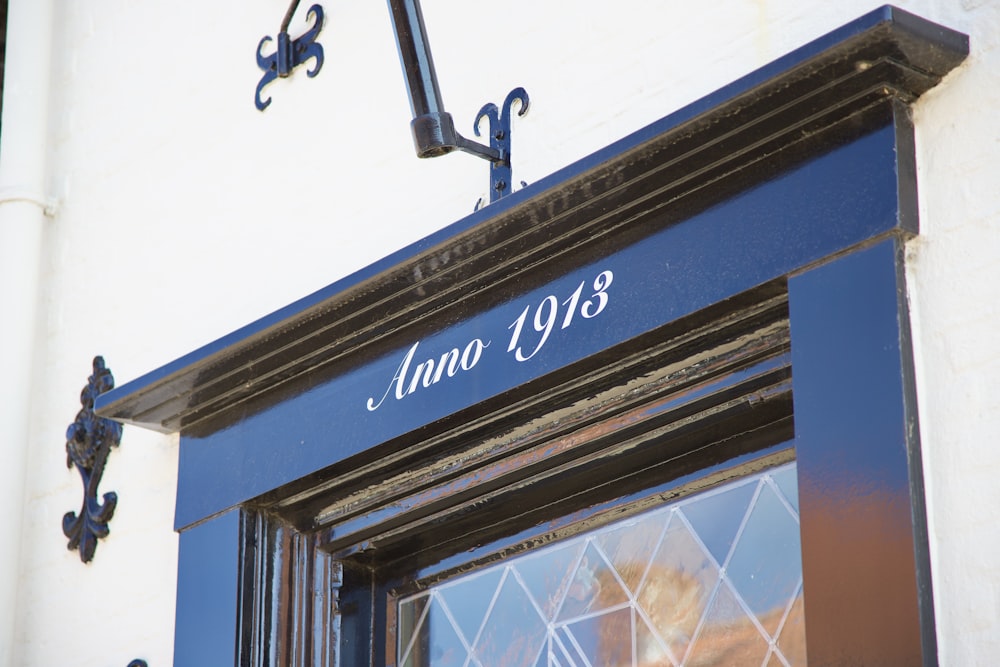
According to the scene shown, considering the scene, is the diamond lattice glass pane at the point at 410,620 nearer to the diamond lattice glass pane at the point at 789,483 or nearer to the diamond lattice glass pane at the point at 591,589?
the diamond lattice glass pane at the point at 591,589

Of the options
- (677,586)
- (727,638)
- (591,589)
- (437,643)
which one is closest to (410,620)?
(437,643)

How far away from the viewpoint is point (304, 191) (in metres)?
3.79

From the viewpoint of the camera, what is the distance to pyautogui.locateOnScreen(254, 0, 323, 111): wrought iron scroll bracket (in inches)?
154

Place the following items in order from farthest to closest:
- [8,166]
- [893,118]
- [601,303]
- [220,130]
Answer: [8,166] → [220,130] → [601,303] → [893,118]

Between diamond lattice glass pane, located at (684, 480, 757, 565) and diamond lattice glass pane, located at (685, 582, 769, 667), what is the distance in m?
0.07

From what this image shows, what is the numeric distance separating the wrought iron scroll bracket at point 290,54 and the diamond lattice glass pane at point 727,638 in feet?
5.24

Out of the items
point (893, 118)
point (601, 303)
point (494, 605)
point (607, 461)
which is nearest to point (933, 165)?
point (893, 118)

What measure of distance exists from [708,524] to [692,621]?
17cm

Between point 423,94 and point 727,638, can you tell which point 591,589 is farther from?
point 423,94

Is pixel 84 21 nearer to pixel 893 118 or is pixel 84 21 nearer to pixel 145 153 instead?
pixel 145 153

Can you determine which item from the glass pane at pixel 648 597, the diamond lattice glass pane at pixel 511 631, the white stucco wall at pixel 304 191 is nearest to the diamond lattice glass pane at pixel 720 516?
the glass pane at pixel 648 597

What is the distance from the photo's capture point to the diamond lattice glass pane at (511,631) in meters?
3.25

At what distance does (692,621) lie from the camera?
298cm

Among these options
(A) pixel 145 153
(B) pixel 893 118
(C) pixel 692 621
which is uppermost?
(A) pixel 145 153
